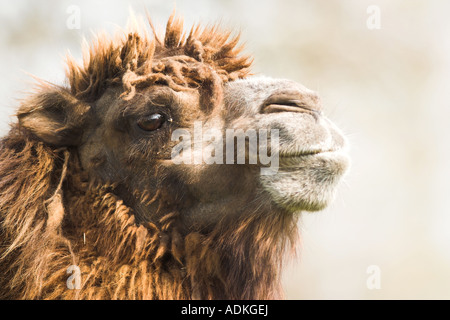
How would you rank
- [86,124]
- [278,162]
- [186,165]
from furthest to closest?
[86,124] < [186,165] < [278,162]

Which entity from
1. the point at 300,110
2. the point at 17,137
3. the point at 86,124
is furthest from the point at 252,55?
the point at 17,137

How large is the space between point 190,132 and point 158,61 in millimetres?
667

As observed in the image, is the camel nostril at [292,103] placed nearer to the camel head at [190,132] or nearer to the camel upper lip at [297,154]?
the camel head at [190,132]

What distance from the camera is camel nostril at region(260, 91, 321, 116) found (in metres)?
4.26

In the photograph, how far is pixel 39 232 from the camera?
4.30 meters

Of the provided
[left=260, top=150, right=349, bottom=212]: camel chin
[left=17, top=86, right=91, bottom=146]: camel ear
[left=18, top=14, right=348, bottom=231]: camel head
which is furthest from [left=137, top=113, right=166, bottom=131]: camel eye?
[left=260, top=150, right=349, bottom=212]: camel chin

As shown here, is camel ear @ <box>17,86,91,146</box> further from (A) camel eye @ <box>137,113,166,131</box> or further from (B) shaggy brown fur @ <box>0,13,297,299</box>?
(A) camel eye @ <box>137,113,166,131</box>

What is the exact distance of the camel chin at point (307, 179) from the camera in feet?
13.5

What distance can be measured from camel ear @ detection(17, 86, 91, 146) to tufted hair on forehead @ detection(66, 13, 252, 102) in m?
0.17

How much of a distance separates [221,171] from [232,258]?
2.21 feet

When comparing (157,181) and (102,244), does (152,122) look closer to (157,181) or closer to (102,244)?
(157,181)

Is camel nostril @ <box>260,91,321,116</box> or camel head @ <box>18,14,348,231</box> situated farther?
camel nostril @ <box>260,91,321,116</box>

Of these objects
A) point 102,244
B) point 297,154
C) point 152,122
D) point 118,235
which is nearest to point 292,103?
point 297,154

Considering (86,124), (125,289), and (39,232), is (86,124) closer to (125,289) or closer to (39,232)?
(39,232)
